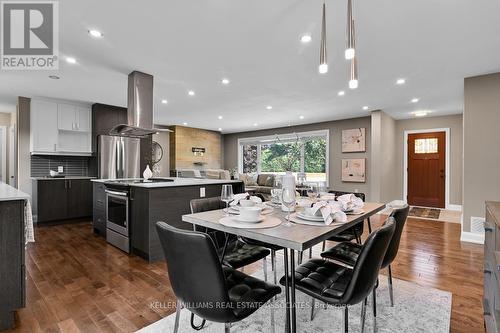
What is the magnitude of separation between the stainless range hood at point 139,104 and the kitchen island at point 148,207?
844 millimetres

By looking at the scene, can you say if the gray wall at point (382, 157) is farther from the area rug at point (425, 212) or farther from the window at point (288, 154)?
the window at point (288, 154)

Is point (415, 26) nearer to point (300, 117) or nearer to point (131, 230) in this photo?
point (131, 230)

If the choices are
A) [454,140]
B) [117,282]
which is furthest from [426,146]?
[117,282]

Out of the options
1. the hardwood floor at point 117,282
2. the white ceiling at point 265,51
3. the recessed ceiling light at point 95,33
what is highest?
the white ceiling at point 265,51

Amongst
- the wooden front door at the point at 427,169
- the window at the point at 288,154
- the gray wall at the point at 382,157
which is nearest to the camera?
the gray wall at the point at 382,157

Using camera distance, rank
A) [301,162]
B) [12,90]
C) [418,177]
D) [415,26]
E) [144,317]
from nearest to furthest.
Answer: [144,317] → [415,26] → [12,90] → [418,177] → [301,162]

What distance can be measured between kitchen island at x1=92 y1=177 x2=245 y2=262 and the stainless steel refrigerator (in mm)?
1623

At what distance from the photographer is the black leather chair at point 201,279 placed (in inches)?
39.3

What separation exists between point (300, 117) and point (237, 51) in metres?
4.13

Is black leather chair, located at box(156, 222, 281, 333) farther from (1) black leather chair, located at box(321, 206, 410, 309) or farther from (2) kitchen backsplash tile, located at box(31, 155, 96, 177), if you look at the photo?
(2) kitchen backsplash tile, located at box(31, 155, 96, 177)

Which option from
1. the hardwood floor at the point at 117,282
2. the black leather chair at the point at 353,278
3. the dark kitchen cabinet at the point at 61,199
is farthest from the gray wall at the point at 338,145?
the dark kitchen cabinet at the point at 61,199

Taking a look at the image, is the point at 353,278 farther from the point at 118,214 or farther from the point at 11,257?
the point at 118,214

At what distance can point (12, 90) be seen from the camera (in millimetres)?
4277

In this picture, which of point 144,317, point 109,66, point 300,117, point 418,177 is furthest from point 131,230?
point 418,177
